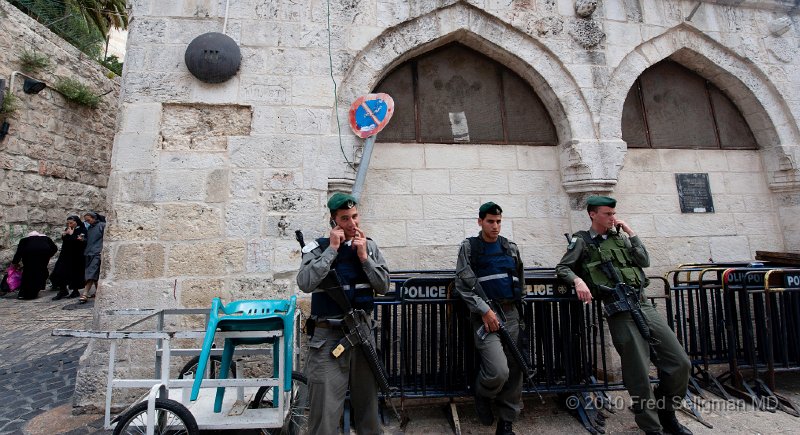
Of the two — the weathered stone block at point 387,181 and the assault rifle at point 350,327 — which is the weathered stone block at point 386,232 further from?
the assault rifle at point 350,327

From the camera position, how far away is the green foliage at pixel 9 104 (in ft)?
22.3

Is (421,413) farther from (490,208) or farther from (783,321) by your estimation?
(783,321)

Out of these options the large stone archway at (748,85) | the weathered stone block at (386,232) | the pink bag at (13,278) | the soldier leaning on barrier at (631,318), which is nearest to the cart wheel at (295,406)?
the weathered stone block at (386,232)

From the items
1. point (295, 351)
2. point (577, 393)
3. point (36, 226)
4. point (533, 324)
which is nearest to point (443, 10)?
point (533, 324)

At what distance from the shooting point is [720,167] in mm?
4848

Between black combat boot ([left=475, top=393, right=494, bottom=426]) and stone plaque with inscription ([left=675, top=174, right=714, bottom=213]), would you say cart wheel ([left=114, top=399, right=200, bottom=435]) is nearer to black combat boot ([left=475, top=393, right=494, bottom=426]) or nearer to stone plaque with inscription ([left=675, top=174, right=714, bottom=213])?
black combat boot ([left=475, top=393, right=494, bottom=426])

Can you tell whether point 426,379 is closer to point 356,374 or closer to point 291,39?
point 356,374

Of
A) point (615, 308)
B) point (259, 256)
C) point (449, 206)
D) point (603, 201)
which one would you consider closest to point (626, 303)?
point (615, 308)

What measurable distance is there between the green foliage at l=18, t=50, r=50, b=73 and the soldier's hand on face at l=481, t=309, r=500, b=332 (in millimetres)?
9642

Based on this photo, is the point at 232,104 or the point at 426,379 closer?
the point at 426,379

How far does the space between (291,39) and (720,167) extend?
5.49 metres

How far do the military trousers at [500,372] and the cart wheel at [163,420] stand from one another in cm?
191

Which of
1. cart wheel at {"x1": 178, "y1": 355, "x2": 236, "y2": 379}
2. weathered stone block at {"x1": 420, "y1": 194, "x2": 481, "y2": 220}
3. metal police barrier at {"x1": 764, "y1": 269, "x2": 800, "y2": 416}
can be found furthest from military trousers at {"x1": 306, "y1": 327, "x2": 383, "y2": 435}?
metal police barrier at {"x1": 764, "y1": 269, "x2": 800, "y2": 416}

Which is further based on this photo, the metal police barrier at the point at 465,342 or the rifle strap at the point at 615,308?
the metal police barrier at the point at 465,342
